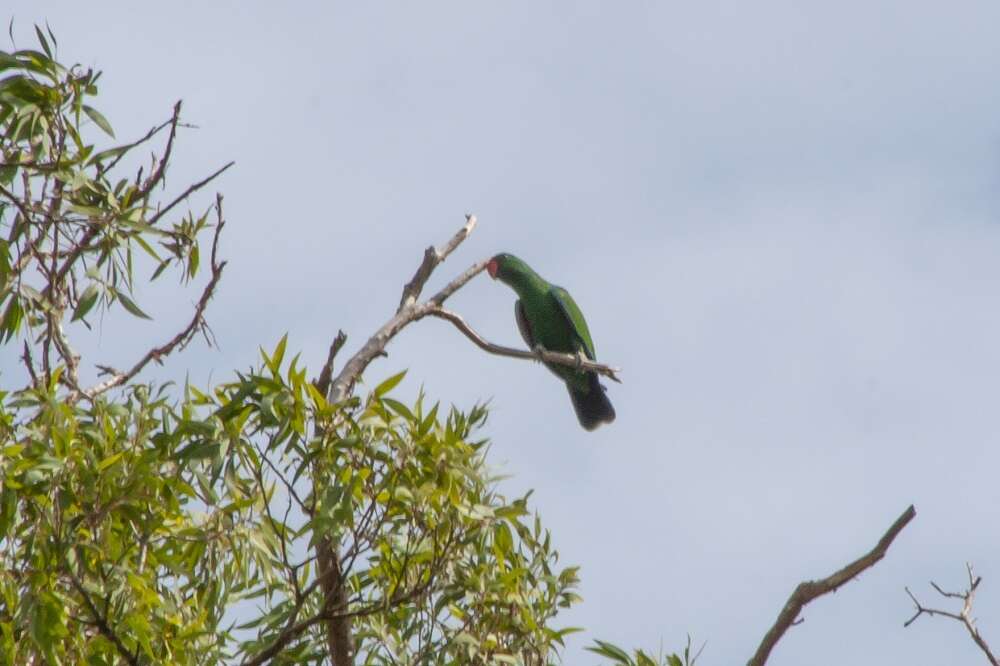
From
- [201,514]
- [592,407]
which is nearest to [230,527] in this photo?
[201,514]

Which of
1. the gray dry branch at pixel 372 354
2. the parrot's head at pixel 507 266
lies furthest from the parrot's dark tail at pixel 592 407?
the gray dry branch at pixel 372 354

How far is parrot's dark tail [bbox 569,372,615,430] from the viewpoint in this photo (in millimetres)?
7824

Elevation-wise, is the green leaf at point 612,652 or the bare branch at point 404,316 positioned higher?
the bare branch at point 404,316

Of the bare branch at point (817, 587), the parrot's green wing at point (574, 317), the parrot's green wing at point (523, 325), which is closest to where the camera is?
the bare branch at point (817, 587)

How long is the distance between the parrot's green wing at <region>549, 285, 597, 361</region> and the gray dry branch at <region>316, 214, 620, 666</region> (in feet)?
7.59

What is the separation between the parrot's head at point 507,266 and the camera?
26.0 feet

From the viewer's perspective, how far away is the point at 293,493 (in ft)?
12.0

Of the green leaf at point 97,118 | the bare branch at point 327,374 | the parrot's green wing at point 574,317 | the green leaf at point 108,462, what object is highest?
the parrot's green wing at point 574,317

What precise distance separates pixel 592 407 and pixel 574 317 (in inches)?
19.8

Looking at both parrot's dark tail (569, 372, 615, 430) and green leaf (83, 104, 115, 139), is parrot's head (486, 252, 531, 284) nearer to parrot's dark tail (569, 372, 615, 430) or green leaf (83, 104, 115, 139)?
parrot's dark tail (569, 372, 615, 430)

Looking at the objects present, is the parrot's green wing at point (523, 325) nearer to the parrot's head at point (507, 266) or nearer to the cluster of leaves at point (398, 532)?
the parrot's head at point (507, 266)

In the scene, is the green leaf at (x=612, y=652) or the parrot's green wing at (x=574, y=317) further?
the parrot's green wing at (x=574, y=317)

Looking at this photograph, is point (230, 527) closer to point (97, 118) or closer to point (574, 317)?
point (97, 118)

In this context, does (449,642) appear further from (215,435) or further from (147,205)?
(147,205)
